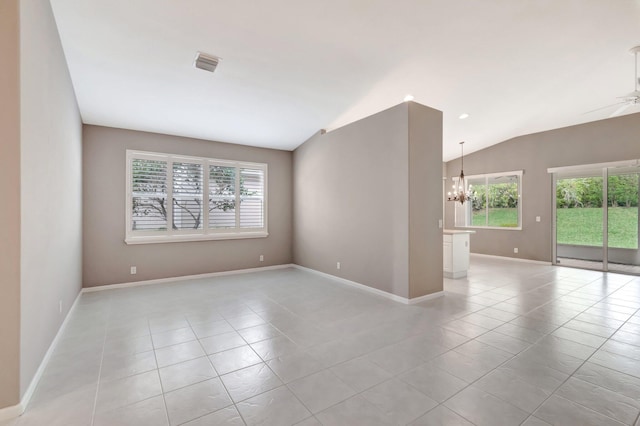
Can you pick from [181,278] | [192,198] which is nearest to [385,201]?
[192,198]

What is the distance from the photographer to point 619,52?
3967 mm

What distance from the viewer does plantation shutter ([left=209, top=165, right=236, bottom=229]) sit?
582 cm

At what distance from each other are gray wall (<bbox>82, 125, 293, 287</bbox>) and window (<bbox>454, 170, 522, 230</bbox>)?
6036 millimetres

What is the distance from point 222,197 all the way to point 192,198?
579 mm

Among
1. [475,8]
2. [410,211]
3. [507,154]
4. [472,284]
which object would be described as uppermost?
[475,8]

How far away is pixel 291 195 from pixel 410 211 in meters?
3.37

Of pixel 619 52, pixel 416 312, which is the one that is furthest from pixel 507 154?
pixel 416 312

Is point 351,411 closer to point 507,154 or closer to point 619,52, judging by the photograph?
point 619,52

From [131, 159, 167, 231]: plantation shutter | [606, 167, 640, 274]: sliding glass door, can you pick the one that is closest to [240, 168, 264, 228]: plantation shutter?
[131, 159, 167, 231]: plantation shutter

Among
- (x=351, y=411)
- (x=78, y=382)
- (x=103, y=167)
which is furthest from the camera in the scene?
(x=103, y=167)

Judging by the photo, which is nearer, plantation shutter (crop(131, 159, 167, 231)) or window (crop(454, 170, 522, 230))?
plantation shutter (crop(131, 159, 167, 231))

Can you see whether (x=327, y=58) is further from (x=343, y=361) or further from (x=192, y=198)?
(x=192, y=198)

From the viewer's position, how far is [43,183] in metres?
2.38

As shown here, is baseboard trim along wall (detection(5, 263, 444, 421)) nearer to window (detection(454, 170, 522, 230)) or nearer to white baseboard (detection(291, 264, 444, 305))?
white baseboard (detection(291, 264, 444, 305))
